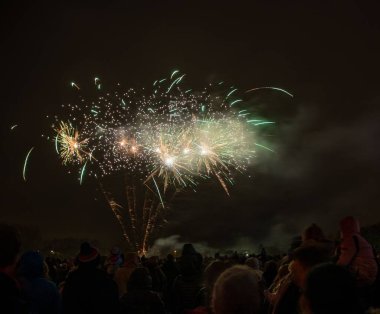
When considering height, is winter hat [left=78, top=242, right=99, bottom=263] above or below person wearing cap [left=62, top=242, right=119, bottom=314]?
above

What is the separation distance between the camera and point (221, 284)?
3.53 metres

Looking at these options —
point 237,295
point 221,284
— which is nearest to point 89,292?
point 221,284

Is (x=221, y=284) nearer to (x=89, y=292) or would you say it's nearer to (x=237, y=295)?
(x=237, y=295)

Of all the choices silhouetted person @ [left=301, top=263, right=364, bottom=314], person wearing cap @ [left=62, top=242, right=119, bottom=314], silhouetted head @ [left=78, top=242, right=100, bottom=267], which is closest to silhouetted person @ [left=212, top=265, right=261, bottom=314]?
silhouetted person @ [left=301, top=263, right=364, bottom=314]

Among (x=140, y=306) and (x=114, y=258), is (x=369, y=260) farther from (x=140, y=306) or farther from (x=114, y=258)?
(x=114, y=258)

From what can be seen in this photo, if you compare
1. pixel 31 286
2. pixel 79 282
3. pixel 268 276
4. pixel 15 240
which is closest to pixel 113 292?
pixel 79 282

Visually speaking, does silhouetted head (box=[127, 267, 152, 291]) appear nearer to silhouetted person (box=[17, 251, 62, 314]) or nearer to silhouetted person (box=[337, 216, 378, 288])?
silhouetted person (box=[17, 251, 62, 314])

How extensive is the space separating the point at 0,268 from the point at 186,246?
14.7ft

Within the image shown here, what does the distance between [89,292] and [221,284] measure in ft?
9.23

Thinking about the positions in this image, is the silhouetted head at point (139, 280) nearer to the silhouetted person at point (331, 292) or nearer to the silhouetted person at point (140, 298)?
the silhouetted person at point (140, 298)

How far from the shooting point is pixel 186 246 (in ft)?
26.7

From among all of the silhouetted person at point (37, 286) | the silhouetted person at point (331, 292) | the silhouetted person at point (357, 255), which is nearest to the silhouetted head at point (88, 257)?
the silhouetted person at point (37, 286)

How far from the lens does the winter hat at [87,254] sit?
608 cm

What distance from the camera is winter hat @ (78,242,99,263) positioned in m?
6.08
